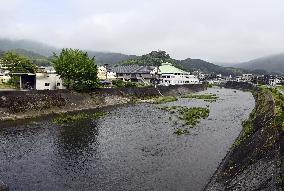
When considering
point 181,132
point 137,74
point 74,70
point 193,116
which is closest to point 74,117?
point 74,70

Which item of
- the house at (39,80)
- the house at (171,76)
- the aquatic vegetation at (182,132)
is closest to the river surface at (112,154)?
the aquatic vegetation at (182,132)

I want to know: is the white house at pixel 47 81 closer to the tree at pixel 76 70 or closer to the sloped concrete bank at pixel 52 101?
the tree at pixel 76 70

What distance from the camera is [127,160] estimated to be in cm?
3953

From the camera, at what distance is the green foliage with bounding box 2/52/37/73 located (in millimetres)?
97338

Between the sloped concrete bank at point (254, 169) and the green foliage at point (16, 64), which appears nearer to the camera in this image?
the sloped concrete bank at point (254, 169)

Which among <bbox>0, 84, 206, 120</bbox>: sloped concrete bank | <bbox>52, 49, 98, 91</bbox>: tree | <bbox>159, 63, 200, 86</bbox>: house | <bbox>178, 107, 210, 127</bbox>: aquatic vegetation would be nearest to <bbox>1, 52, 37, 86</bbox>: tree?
<bbox>52, 49, 98, 91</bbox>: tree

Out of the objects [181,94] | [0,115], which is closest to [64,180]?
[0,115]

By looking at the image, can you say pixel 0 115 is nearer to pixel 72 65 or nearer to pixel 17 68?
pixel 72 65

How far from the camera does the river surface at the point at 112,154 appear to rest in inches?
1281

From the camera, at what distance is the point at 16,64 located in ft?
329

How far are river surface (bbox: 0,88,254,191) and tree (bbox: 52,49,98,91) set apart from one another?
2565 cm

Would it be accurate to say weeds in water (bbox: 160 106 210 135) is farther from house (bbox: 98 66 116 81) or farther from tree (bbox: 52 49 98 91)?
house (bbox: 98 66 116 81)

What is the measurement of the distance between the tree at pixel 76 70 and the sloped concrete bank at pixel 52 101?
10.2ft

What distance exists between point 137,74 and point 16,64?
220 feet
